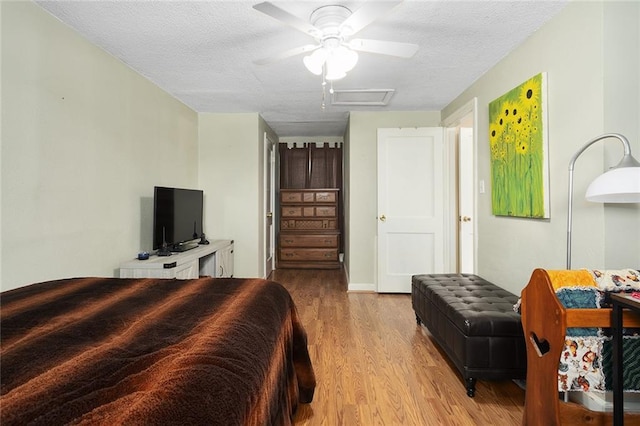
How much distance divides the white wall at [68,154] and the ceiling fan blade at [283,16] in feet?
4.67

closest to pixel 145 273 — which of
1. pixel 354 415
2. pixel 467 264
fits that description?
pixel 354 415

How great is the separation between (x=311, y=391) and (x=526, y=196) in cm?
195

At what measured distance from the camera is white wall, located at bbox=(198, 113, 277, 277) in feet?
13.8

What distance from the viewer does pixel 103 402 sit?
62cm

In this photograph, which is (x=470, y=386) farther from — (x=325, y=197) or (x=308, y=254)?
(x=325, y=197)

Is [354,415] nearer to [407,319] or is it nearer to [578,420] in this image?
[578,420]

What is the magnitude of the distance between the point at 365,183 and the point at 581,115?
2565 millimetres

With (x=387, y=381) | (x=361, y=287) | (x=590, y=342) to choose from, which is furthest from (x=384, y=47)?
(x=361, y=287)

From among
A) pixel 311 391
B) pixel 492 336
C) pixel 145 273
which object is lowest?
pixel 311 391

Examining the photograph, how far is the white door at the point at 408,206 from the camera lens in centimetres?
390

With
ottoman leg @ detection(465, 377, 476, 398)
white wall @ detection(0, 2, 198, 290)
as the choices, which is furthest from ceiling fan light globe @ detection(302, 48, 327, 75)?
ottoman leg @ detection(465, 377, 476, 398)

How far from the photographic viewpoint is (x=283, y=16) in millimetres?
1584

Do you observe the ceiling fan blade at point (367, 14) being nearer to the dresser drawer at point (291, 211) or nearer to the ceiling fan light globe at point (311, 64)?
the ceiling fan light globe at point (311, 64)

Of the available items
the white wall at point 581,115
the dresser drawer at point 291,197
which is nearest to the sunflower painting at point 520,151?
the white wall at point 581,115
